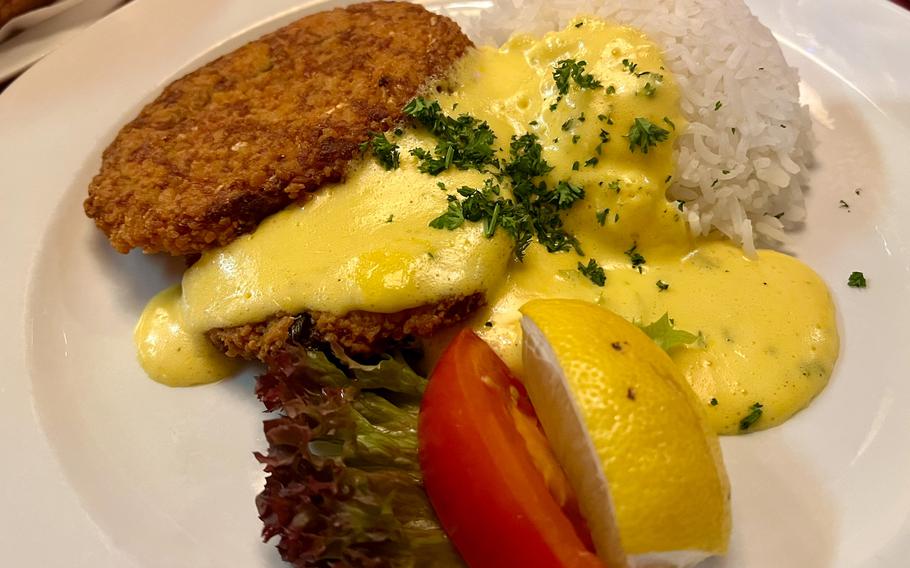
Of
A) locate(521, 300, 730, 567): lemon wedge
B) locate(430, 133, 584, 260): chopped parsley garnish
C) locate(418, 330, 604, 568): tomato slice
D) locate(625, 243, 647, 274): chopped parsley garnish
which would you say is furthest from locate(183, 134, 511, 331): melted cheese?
Result: locate(625, 243, 647, 274): chopped parsley garnish

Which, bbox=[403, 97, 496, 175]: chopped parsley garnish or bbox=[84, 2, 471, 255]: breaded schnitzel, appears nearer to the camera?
bbox=[84, 2, 471, 255]: breaded schnitzel

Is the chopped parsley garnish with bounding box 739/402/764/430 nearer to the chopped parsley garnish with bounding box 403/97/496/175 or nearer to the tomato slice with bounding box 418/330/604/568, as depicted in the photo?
the tomato slice with bounding box 418/330/604/568

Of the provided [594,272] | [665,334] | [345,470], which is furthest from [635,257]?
[345,470]

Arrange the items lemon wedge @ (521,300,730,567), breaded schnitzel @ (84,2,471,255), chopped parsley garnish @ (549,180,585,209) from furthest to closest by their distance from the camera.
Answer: chopped parsley garnish @ (549,180,585,209) → breaded schnitzel @ (84,2,471,255) → lemon wedge @ (521,300,730,567)

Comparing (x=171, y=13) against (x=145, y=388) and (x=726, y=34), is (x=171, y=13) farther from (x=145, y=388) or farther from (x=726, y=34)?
(x=726, y=34)

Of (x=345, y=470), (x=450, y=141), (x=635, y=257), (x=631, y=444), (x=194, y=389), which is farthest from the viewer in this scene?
(x=635, y=257)

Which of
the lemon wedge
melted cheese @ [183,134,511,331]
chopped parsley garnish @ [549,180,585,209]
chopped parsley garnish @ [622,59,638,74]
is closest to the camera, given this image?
the lemon wedge

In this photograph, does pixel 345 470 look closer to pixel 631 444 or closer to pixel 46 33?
pixel 631 444
